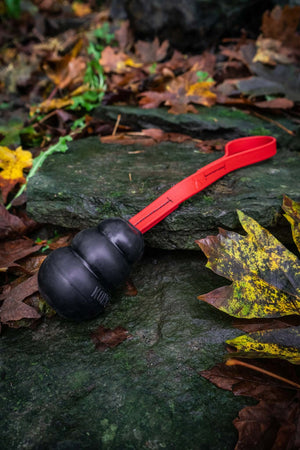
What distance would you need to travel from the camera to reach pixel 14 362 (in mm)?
1253

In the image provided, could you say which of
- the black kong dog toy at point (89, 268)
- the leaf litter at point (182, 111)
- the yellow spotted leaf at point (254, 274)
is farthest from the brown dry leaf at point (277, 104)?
the black kong dog toy at point (89, 268)

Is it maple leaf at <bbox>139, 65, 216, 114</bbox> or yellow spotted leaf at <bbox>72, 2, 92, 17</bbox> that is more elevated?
yellow spotted leaf at <bbox>72, 2, 92, 17</bbox>

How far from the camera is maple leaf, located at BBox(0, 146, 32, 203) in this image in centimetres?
208

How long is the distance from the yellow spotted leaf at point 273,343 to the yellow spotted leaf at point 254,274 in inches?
3.7

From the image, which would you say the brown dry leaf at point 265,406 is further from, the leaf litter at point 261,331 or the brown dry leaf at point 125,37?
the brown dry leaf at point 125,37

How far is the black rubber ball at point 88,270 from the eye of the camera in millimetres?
1226

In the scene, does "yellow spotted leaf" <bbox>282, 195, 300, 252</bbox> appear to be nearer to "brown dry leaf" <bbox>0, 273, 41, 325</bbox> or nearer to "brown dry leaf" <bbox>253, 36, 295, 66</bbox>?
"brown dry leaf" <bbox>0, 273, 41, 325</bbox>

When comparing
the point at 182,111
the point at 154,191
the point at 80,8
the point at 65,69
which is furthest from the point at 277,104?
the point at 80,8

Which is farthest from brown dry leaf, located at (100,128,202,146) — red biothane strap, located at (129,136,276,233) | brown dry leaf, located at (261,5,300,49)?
brown dry leaf, located at (261,5,300,49)

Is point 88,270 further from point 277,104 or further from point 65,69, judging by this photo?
point 65,69

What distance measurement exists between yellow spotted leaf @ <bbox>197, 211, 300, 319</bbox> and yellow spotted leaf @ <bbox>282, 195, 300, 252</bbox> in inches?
5.2

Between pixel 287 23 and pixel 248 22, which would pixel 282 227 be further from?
pixel 248 22

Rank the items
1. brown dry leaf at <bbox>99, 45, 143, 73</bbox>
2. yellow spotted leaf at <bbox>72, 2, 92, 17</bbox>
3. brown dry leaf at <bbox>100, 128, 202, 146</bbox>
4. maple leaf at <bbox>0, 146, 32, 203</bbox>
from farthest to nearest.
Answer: yellow spotted leaf at <bbox>72, 2, 92, 17</bbox>
brown dry leaf at <bbox>99, 45, 143, 73</bbox>
brown dry leaf at <bbox>100, 128, 202, 146</bbox>
maple leaf at <bbox>0, 146, 32, 203</bbox>

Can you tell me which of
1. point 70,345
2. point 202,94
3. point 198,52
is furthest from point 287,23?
point 70,345
